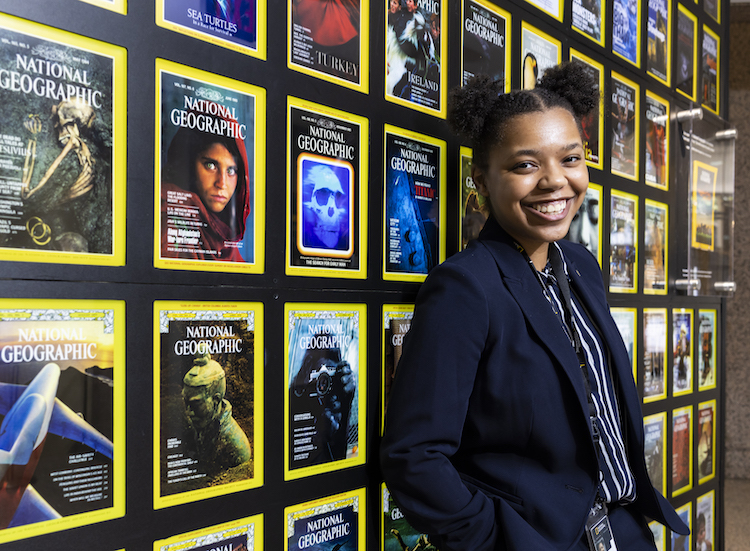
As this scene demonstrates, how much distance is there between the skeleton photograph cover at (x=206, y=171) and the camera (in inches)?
43.4

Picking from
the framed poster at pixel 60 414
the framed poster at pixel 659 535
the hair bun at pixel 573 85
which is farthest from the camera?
the framed poster at pixel 659 535

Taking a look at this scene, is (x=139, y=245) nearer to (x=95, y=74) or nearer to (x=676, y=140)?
(x=95, y=74)

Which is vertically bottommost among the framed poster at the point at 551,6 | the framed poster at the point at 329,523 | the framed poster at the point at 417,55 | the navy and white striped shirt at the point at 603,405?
the framed poster at the point at 329,523

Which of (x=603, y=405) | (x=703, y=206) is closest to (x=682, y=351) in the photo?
(x=703, y=206)

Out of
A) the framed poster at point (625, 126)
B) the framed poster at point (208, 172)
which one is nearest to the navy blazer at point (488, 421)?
the framed poster at point (208, 172)

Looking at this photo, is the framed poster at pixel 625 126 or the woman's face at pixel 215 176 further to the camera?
the framed poster at pixel 625 126

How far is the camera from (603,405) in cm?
133

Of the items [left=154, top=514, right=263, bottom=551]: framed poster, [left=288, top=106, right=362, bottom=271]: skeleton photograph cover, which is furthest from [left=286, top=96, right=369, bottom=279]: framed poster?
[left=154, top=514, right=263, bottom=551]: framed poster

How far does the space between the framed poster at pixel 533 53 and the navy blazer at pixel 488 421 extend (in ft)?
3.02

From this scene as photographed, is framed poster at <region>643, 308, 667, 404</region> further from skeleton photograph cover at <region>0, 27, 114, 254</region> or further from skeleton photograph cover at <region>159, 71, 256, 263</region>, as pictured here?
skeleton photograph cover at <region>0, 27, 114, 254</region>

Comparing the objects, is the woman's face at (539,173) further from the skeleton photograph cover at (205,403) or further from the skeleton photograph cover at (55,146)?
the skeleton photograph cover at (55,146)

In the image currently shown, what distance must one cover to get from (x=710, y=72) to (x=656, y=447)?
6.07 feet

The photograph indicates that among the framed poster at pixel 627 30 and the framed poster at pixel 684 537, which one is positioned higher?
the framed poster at pixel 627 30

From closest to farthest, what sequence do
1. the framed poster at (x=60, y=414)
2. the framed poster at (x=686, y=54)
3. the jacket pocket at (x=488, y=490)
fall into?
1. the framed poster at (x=60, y=414)
2. the jacket pocket at (x=488, y=490)
3. the framed poster at (x=686, y=54)
